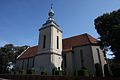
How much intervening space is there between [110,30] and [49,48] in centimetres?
1447

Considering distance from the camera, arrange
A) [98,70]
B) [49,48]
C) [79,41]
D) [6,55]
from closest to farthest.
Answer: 1. [98,70]
2. [49,48]
3. [79,41]
4. [6,55]

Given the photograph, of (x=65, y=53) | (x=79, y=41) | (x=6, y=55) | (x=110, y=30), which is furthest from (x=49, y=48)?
(x=6, y=55)

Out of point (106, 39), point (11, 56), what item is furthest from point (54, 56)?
point (11, 56)

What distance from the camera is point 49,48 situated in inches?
1179

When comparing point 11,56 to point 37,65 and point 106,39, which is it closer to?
point 37,65

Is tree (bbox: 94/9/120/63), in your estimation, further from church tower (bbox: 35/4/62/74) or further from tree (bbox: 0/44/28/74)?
tree (bbox: 0/44/28/74)

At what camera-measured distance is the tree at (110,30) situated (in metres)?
19.5

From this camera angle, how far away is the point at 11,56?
53688mm

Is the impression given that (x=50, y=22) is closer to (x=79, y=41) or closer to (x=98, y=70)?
(x=79, y=41)

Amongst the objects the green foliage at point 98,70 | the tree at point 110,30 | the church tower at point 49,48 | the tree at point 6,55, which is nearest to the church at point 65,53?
Answer: the church tower at point 49,48

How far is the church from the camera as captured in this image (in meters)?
27.6

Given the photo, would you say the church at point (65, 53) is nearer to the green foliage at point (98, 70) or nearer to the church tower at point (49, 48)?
the church tower at point (49, 48)

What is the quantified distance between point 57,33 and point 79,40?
6.12m

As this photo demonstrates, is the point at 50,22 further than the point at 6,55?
No
